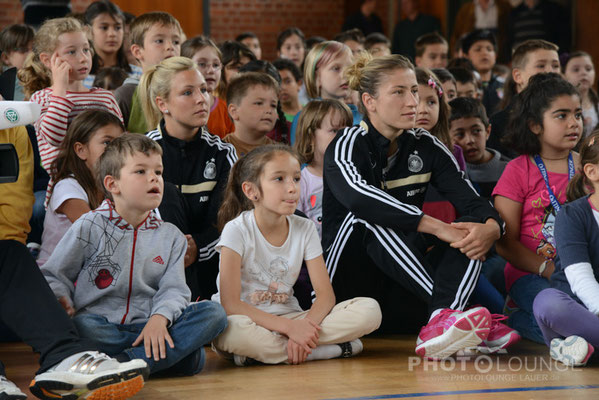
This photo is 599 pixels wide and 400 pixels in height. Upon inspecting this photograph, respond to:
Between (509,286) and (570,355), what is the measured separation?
695mm

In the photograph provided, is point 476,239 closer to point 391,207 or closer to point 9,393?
point 391,207

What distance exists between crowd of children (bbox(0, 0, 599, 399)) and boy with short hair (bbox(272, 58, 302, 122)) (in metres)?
0.70

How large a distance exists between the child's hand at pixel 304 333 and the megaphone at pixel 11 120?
946 mm

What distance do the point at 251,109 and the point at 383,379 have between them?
167 cm

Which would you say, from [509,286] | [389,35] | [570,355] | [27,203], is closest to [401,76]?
[509,286]

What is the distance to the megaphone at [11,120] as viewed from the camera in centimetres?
214

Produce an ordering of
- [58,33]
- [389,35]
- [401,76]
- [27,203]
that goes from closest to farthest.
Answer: [27,203] < [401,76] < [58,33] < [389,35]

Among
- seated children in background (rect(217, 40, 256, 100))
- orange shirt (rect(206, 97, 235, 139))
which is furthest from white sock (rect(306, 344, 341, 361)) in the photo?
seated children in background (rect(217, 40, 256, 100))

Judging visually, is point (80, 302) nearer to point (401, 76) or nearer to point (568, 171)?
point (401, 76)

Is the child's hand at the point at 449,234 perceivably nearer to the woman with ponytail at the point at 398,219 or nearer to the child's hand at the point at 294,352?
the woman with ponytail at the point at 398,219

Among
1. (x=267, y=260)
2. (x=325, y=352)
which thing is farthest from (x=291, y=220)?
(x=325, y=352)

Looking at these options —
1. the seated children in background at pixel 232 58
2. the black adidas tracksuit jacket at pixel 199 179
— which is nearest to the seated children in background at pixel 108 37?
the seated children in background at pixel 232 58

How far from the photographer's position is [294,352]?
8.28 ft

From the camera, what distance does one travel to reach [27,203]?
2.76 metres
